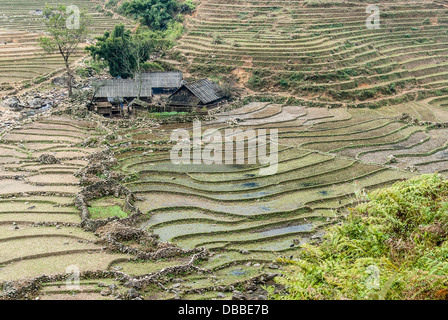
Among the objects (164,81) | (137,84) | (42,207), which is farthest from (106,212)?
(164,81)

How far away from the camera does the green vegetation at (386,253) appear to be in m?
6.90

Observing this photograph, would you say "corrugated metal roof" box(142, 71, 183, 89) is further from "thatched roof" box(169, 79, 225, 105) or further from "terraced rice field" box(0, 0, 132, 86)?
"terraced rice field" box(0, 0, 132, 86)

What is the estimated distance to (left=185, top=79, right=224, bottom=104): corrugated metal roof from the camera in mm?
32375

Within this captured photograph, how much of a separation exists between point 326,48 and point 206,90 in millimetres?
12247

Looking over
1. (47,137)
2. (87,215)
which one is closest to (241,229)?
(87,215)

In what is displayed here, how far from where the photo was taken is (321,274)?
7906 mm

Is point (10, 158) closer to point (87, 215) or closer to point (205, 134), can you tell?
point (87, 215)

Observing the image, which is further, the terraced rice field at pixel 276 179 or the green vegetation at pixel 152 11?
the green vegetation at pixel 152 11

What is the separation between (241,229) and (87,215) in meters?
5.73

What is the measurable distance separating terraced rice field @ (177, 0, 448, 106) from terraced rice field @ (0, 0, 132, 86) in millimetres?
11483

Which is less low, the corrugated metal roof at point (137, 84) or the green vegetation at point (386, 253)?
the green vegetation at point (386, 253)

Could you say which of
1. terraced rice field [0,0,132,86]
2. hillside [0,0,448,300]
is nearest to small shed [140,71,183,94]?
hillside [0,0,448,300]

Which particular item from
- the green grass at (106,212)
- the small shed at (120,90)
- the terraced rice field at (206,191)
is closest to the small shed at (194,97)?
the terraced rice field at (206,191)

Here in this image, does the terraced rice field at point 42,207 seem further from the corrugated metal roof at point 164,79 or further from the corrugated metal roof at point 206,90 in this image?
the corrugated metal roof at point 206,90
